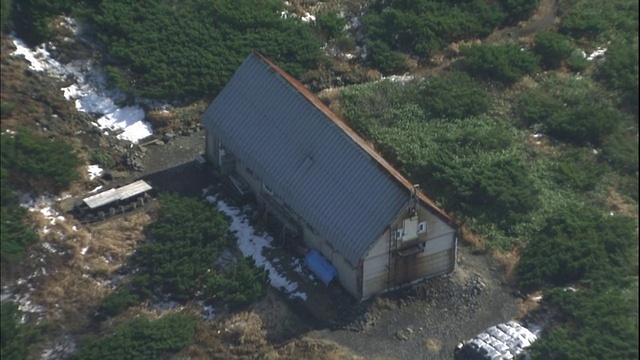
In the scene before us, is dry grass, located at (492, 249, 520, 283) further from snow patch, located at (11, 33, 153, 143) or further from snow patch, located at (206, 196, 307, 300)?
snow patch, located at (11, 33, 153, 143)

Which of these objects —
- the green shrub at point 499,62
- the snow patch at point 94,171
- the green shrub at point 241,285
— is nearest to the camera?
the green shrub at point 241,285

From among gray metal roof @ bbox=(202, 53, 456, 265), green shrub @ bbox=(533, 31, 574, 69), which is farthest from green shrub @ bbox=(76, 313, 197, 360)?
green shrub @ bbox=(533, 31, 574, 69)

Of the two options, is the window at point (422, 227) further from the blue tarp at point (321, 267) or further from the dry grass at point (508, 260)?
the dry grass at point (508, 260)

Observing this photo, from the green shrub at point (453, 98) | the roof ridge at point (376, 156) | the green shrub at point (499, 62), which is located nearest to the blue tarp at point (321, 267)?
the roof ridge at point (376, 156)

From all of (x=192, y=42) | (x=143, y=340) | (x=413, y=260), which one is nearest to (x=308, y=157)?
(x=413, y=260)

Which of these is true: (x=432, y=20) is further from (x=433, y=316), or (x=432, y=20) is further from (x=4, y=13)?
(x=4, y=13)

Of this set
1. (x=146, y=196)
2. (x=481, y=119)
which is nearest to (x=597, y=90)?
(x=481, y=119)
